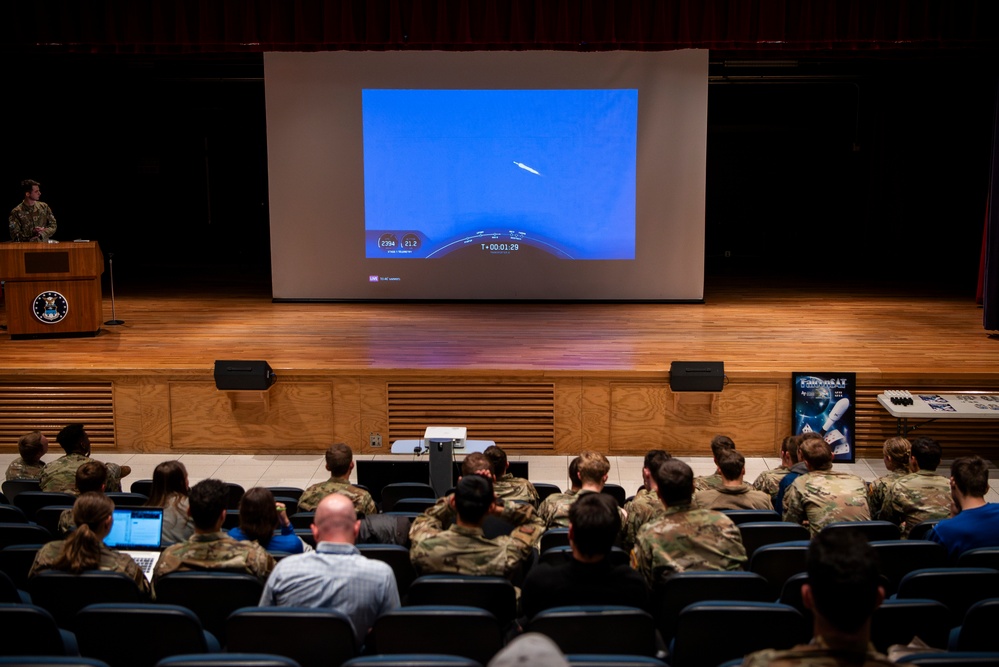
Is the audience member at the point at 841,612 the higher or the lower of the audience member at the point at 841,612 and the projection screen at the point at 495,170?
the lower

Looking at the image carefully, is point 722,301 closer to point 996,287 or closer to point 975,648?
point 996,287

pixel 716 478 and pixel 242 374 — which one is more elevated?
pixel 242 374

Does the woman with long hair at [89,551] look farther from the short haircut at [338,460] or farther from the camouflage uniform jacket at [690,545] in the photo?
the camouflage uniform jacket at [690,545]

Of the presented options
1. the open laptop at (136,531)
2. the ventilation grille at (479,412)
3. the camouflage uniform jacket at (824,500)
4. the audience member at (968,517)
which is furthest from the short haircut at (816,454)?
the open laptop at (136,531)

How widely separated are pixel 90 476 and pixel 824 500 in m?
3.56

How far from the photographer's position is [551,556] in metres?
3.91

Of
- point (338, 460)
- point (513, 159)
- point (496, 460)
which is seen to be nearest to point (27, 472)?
point (338, 460)

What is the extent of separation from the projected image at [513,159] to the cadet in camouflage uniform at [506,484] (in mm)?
6736

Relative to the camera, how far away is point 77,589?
3641mm

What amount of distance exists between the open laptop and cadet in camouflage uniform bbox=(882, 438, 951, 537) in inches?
139

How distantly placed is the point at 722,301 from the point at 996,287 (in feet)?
10.4

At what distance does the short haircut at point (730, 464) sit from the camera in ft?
Answer: 16.3

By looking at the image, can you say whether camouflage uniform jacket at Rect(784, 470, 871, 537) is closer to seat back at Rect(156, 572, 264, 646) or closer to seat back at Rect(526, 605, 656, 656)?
seat back at Rect(526, 605, 656, 656)

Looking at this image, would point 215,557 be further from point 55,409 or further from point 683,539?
point 55,409
